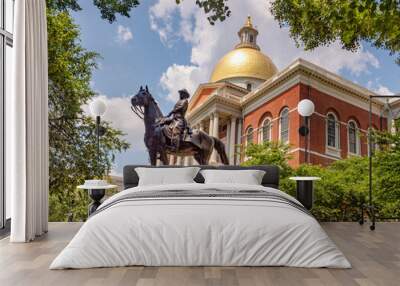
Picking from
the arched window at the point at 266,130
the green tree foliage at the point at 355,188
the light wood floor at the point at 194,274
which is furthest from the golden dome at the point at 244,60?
the light wood floor at the point at 194,274

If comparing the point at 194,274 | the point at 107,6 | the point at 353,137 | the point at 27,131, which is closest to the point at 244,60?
the point at 107,6

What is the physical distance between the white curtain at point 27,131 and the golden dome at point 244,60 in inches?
163

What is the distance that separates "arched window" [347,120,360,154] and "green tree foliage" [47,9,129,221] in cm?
507

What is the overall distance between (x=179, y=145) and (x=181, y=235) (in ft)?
9.32

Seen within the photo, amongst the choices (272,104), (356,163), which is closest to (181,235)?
(356,163)

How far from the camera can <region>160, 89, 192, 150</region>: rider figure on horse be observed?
17.9ft

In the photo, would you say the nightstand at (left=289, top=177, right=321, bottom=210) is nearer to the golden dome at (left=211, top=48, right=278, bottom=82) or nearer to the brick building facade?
the brick building facade

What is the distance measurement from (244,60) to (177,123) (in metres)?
2.72

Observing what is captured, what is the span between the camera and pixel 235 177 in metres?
4.52

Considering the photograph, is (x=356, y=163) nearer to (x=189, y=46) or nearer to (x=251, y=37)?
(x=251, y=37)

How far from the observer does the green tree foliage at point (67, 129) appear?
664 centimetres

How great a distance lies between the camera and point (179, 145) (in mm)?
5520

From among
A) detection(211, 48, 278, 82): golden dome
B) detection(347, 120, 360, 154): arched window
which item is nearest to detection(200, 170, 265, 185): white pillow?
detection(211, 48, 278, 82): golden dome

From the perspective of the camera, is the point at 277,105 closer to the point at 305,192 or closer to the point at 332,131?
the point at 332,131
